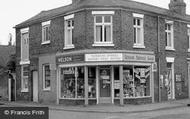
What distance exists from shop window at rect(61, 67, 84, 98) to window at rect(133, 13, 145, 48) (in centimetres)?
432

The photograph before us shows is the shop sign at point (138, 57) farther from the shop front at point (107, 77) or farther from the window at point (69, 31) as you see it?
the window at point (69, 31)

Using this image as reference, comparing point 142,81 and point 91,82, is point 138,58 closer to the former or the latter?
point 142,81

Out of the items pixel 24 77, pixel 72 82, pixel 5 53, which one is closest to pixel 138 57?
pixel 72 82

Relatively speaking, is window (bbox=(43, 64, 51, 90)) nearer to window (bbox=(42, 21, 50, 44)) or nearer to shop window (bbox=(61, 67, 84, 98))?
shop window (bbox=(61, 67, 84, 98))

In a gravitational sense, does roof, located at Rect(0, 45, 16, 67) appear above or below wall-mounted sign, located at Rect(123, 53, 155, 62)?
above

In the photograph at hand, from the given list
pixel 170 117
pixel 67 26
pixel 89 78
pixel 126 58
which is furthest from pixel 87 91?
pixel 170 117

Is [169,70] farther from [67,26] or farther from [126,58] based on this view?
[67,26]

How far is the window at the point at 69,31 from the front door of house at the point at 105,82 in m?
2.91

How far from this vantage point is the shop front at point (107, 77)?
24.1m

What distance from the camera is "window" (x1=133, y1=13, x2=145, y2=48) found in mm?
25859

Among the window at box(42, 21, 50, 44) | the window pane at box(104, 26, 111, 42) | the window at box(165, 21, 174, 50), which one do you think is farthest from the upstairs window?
the window at box(165, 21, 174, 50)

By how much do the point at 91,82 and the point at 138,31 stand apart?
16.4ft

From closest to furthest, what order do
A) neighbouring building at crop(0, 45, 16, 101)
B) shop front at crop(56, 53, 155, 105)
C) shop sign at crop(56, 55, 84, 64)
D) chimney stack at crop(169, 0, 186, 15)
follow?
shop front at crop(56, 53, 155, 105), shop sign at crop(56, 55, 84, 64), chimney stack at crop(169, 0, 186, 15), neighbouring building at crop(0, 45, 16, 101)

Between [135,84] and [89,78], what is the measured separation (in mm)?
3286
